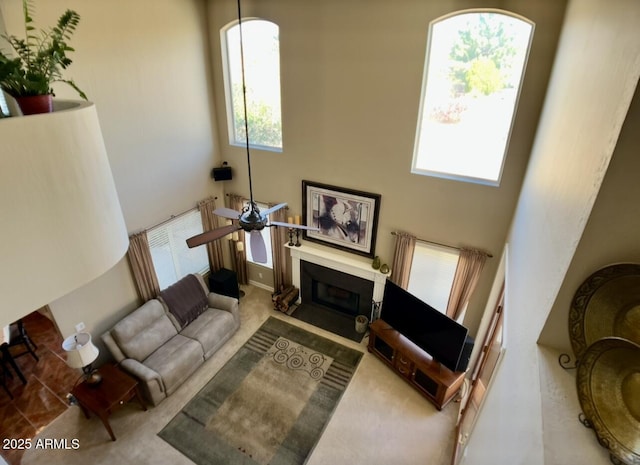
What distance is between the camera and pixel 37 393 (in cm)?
537

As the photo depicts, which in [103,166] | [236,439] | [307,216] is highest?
[103,166]

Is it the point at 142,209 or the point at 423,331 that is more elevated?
the point at 142,209

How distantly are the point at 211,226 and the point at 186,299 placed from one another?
1515 millimetres

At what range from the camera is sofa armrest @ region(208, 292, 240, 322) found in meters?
6.48

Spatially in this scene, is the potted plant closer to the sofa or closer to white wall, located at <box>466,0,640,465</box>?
white wall, located at <box>466,0,640,465</box>

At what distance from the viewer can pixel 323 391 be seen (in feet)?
18.0

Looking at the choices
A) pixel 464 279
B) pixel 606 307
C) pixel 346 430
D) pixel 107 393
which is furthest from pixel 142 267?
pixel 606 307

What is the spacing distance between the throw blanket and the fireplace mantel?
187cm

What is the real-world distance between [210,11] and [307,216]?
3.85m

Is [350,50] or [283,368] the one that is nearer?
[350,50]

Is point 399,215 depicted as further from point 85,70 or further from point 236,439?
point 85,70

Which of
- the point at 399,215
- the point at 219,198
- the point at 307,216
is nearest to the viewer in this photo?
the point at 399,215

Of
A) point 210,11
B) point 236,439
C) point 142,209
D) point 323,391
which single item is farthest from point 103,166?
point 210,11

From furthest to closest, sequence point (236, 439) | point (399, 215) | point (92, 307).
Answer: point (399, 215)
point (92, 307)
point (236, 439)
